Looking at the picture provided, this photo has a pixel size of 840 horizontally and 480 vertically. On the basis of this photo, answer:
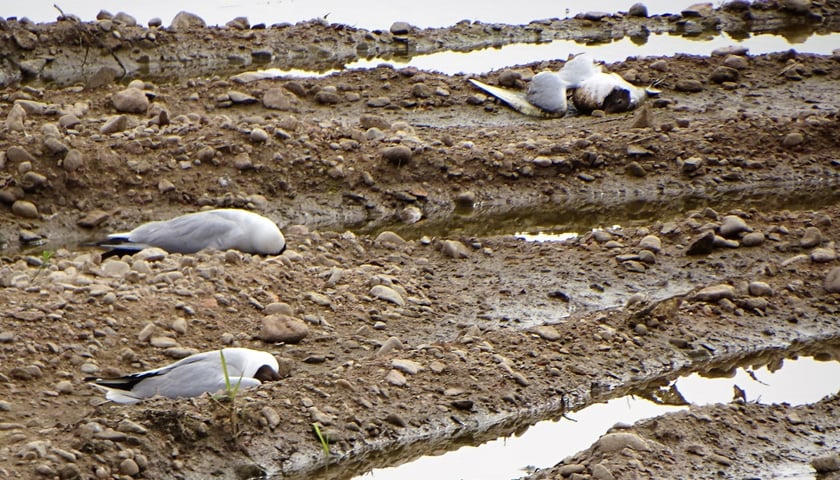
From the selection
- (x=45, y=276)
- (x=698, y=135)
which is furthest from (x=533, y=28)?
(x=45, y=276)

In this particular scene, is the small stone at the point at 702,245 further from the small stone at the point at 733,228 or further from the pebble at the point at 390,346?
the pebble at the point at 390,346

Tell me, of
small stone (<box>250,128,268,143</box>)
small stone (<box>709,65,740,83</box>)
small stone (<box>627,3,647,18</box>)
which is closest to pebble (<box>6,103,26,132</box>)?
small stone (<box>250,128,268,143</box>)

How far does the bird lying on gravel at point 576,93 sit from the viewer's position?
9.86 meters

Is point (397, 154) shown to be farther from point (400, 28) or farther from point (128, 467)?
point (400, 28)

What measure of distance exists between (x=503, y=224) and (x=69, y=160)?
2.73 meters

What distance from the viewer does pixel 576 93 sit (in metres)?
9.93

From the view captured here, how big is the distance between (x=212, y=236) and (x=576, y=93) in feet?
13.3

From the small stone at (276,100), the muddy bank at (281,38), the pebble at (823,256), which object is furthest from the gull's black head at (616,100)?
the pebble at (823,256)

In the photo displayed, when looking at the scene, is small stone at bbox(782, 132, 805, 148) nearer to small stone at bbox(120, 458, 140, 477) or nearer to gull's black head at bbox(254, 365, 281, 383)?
gull's black head at bbox(254, 365, 281, 383)

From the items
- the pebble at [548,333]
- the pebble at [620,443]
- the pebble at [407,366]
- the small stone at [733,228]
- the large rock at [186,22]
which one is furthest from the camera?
the large rock at [186,22]

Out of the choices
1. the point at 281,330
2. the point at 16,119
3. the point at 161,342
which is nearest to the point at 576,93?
the point at 16,119

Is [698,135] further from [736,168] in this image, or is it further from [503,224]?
[503,224]

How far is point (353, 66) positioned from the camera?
11.8 metres

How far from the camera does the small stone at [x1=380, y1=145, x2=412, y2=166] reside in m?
8.35
